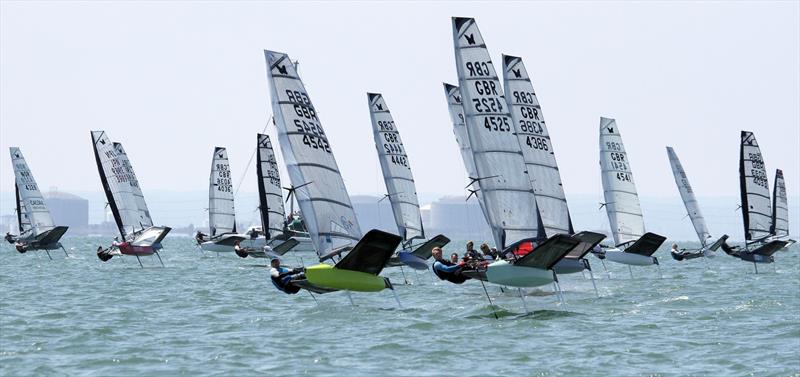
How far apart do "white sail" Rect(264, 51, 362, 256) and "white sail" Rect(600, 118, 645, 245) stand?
20624 millimetres

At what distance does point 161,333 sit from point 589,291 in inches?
571

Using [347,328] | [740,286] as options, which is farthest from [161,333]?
[740,286]

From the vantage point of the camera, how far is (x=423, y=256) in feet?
126

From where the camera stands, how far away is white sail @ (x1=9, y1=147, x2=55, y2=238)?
63.2 meters

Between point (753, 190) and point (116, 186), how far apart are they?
26370 mm

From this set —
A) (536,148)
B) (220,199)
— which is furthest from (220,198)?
(536,148)

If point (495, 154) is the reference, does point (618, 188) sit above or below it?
below

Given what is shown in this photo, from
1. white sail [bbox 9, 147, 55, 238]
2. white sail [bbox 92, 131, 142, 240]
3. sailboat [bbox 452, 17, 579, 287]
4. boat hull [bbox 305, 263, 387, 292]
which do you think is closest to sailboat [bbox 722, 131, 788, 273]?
sailboat [bbox 452, 17, 579, 287]

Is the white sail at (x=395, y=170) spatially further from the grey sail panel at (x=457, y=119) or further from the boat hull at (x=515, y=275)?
the boat hull at (x=515, y=275)

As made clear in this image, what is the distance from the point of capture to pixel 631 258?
137 feet

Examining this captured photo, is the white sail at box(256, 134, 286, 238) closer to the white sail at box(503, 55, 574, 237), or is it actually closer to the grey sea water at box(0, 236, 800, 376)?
the white sail at box(503, 55, 574, 237)

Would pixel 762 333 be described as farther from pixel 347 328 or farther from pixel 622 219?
pixel 622 219

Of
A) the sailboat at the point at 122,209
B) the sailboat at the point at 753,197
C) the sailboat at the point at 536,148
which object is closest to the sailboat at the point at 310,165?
the sailboat at the point at 536,148

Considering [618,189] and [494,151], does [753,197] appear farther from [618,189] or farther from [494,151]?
[494,151]
